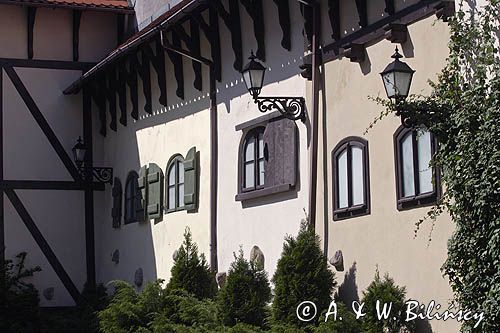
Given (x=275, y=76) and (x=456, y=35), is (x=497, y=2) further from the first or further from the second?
(x=275, y=76)

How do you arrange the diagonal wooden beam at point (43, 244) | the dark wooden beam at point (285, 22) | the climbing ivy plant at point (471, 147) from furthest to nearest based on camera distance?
the diagonal wooden beam at point (43, 244) → the dark wooden beam at point (285, 22) → the climbing ivy plant at point (471, 147)

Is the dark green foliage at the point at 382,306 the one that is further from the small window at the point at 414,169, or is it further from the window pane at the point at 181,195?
the window pane at the point at 181,195

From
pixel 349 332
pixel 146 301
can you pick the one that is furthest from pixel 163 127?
pixel 349 332

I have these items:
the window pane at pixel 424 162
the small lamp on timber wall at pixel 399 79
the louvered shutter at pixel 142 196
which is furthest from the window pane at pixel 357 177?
the louvered shutter at pixel 142 196

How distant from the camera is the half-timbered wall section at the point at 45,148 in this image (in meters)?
18.6

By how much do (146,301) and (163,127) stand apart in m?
3.60

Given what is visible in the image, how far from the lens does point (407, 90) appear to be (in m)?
9.34

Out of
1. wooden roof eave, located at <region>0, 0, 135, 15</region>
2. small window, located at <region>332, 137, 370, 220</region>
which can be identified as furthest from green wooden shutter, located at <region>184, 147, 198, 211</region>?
wooden roof eave, located at <region>0, 0, 135, 15</region>

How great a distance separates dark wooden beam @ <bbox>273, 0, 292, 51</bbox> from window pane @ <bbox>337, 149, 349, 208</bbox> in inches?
71.0

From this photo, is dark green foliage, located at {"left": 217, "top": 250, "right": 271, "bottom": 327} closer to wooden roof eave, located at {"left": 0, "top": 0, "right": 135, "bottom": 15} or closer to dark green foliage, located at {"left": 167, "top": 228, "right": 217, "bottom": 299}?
dark green foliage, located at {"left": 167, "top": 228, "right": 217, "bottom": 299}

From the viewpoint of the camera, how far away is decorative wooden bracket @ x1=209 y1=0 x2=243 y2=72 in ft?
45.3

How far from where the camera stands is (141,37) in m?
15.6

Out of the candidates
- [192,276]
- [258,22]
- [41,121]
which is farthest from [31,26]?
[192,276]

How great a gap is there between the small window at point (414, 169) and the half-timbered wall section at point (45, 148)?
9778mm
